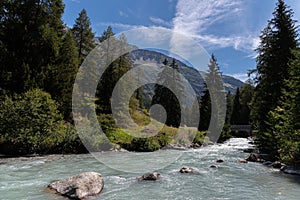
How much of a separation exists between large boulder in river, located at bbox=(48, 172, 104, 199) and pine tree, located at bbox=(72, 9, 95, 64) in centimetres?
2943

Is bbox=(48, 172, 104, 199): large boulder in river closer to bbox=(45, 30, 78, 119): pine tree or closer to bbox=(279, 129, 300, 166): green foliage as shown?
bbox=(279, 129, 300, 166): green foliage

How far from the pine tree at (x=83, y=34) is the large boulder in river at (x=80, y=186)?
29.4m

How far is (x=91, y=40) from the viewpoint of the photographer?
1457 inches

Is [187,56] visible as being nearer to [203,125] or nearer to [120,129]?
[120,129]

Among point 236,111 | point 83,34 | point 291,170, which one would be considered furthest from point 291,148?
point 236,111

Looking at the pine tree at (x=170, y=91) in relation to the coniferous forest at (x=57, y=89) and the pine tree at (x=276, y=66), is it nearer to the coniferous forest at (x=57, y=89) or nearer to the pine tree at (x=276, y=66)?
the coniferous forest at (x=57, y=89)

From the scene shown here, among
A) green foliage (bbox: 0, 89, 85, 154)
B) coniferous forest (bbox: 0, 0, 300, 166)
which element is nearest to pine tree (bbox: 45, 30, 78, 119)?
coniferous forest (bbox: 0, 0, 300, 166)

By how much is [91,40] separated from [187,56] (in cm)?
2563

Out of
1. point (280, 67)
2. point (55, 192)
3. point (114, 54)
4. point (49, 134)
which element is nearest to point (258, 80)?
point (280, 67)

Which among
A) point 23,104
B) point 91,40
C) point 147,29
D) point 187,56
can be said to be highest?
point 91,40

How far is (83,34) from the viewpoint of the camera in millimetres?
36188

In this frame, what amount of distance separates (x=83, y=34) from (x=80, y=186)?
1231 inches

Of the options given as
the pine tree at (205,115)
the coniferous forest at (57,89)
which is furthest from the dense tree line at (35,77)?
the pine tree at (205,115)

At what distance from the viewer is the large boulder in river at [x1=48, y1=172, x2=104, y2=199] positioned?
8.17 m
